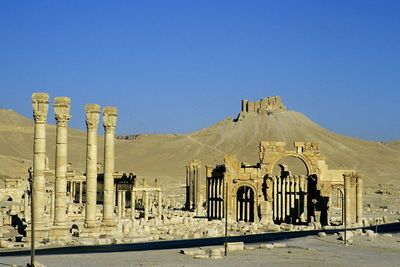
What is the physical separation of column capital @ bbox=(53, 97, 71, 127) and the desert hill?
96.0m

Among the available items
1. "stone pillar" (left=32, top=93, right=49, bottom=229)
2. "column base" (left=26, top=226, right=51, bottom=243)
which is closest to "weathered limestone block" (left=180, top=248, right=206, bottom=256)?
"column base" (left=26, top=226, right=51, bottom=243)

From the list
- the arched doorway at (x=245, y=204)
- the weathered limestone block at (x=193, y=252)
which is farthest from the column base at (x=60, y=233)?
the arched doorway at (x=245, y=204)

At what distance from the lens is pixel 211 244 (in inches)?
1351

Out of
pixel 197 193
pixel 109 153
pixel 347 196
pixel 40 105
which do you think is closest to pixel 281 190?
pixel 347 196

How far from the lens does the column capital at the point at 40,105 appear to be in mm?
34125

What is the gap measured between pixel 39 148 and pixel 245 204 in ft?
78.8

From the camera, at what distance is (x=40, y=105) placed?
34156 mm

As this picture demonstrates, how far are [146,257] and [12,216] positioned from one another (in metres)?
21.6

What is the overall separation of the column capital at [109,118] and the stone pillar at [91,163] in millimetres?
1171

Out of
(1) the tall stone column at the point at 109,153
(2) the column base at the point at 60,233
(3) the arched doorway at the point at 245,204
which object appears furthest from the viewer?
(3) the arched doorway at the point at 245,204

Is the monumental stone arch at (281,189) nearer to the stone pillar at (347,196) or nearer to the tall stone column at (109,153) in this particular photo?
the stone pillar at (347,196)

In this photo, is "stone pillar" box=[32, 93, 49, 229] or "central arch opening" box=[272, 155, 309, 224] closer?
"stone pillar" box=[32, 93, 49, 229]

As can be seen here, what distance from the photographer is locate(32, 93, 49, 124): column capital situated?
34125 mm

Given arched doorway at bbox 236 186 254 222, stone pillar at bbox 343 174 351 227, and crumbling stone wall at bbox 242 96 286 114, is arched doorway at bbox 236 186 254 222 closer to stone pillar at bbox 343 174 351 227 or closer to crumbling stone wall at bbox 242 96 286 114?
stone pillar at bbox 343 174 351 227
